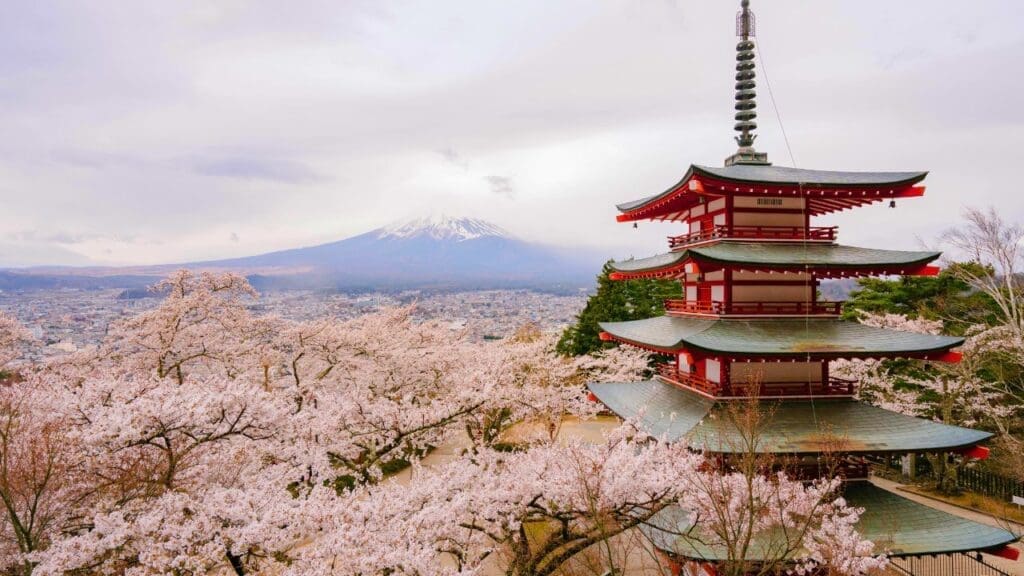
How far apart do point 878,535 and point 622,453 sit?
440cm

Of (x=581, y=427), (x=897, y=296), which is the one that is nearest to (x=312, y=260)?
(x=581, y=427)

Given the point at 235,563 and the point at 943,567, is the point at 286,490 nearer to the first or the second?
the point at 235,563

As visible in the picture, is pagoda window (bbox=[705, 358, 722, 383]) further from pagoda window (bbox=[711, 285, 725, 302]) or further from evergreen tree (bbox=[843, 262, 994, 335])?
evergreen tree (bbox=[843, 262, 994, 335])

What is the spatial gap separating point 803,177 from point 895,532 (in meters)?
7.03

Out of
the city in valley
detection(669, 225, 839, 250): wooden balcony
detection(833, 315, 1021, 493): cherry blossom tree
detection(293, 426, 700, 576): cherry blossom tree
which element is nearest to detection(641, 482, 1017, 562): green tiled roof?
detection(293, 426, 700, 576): cherry blossom tree

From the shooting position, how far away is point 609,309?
27922 millimetres

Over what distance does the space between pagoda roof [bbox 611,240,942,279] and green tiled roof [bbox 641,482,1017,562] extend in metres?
4.30

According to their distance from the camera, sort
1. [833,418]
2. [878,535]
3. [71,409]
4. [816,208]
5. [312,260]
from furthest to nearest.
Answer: [312,260] → [816,208] → [833,418] → [878,535] → [71,409]

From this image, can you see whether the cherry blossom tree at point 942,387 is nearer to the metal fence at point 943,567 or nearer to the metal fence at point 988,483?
the metal fence at point 988,483

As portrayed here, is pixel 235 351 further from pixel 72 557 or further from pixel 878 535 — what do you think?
pixel 878 535

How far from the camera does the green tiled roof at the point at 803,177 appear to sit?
10305 millimetres

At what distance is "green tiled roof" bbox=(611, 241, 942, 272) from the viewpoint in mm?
9961

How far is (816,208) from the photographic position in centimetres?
1217

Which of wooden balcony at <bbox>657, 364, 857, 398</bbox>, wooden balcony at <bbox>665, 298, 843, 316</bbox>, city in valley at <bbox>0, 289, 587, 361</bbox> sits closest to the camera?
wooden balcony at <bbox>657, 364, 857, 398</bbox>
